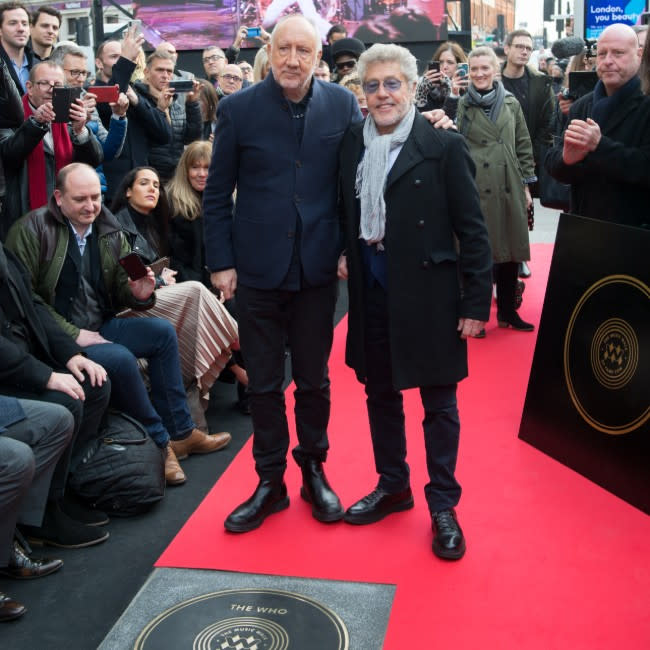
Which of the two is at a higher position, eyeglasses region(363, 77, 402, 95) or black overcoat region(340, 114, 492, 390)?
eyeglasses region(363, 77, 402, 95)

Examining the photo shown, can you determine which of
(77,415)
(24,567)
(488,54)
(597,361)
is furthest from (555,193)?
(24,567)

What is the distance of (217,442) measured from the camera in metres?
4.27

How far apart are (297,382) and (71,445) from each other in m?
0.91

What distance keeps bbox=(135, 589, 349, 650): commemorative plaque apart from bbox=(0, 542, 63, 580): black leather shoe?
0.57m

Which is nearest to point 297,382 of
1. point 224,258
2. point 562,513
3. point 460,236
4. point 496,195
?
point 224,258

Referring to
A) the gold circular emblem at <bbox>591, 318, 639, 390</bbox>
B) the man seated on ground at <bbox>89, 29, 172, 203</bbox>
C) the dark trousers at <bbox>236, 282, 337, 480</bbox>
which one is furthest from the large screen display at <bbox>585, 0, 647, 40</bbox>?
the dark trousers at <bbox>236, 282, 337, 480</bbox>

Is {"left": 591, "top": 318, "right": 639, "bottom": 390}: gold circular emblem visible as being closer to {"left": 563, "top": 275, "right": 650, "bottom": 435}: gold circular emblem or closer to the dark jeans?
{"left": 563, "top": 275, "right": 650, "bottom": 435}: gold circular emblem

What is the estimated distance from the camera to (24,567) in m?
3.07

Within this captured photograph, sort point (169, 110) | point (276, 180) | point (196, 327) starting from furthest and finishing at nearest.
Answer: point (169, 110) < point (196, 327) < point (276, 180)

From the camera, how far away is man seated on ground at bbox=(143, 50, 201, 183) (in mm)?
5820

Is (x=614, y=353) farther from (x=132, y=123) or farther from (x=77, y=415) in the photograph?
(x=132, y=123)

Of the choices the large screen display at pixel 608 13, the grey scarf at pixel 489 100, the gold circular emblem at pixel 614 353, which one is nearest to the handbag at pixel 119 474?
the gold circular emblem at pixel 614 353

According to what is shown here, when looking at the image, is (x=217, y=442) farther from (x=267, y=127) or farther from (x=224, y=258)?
(x=267, y=127)

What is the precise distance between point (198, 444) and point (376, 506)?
1161 mm
